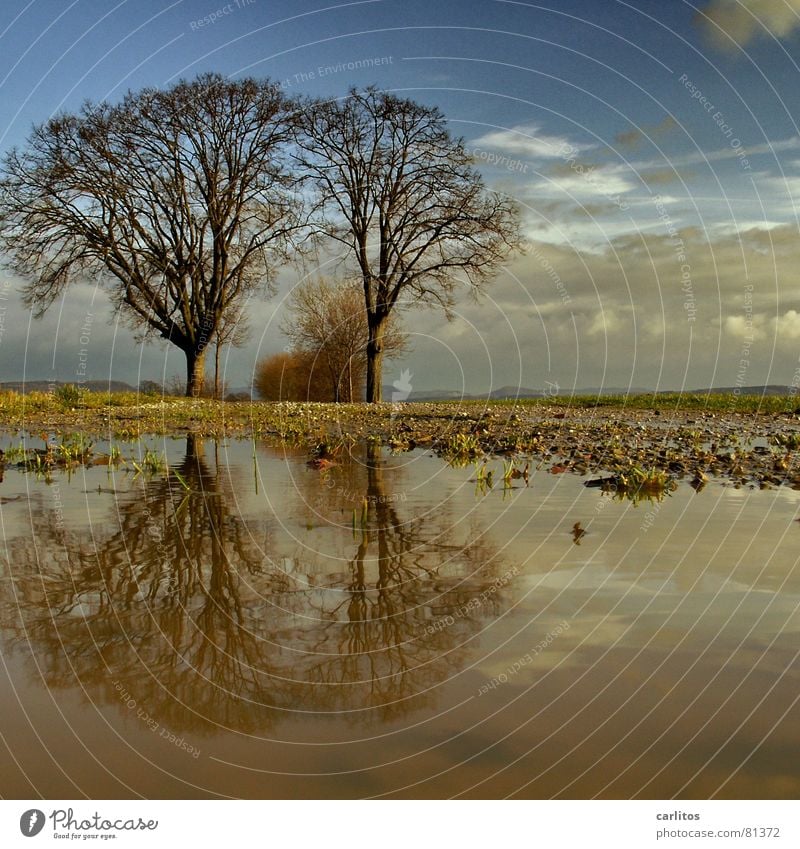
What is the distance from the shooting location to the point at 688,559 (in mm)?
6039

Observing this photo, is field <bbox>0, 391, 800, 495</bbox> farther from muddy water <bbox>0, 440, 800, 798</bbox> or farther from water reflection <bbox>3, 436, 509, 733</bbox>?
water reflection <bbox>3, 436, 509, 733</bbox>

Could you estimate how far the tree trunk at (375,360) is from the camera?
1405 inches

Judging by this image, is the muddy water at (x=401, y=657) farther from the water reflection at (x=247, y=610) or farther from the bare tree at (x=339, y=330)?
the bare tree at (x=339, y=330)

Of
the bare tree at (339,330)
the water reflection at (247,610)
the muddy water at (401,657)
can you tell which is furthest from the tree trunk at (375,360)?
the muddy water at (401,657)

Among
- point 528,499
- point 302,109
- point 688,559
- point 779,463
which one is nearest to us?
point 688,559

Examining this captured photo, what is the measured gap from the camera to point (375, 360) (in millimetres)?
36094

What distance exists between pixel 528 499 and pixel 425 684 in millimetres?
5308

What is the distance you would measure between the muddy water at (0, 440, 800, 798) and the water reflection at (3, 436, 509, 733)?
18 millimetres

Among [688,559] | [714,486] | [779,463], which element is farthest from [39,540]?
[779,463]

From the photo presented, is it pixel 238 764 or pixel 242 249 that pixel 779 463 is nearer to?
pixel 238 764

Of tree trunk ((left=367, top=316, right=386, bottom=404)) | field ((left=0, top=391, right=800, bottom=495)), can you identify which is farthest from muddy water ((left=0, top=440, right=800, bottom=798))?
tree trunk ((left=367, top=316, right=386, bottom=404))

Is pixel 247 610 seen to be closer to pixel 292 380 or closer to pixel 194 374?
pixel 194 374

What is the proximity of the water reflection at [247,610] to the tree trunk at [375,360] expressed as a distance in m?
27.6

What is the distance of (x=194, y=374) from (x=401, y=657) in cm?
3373
